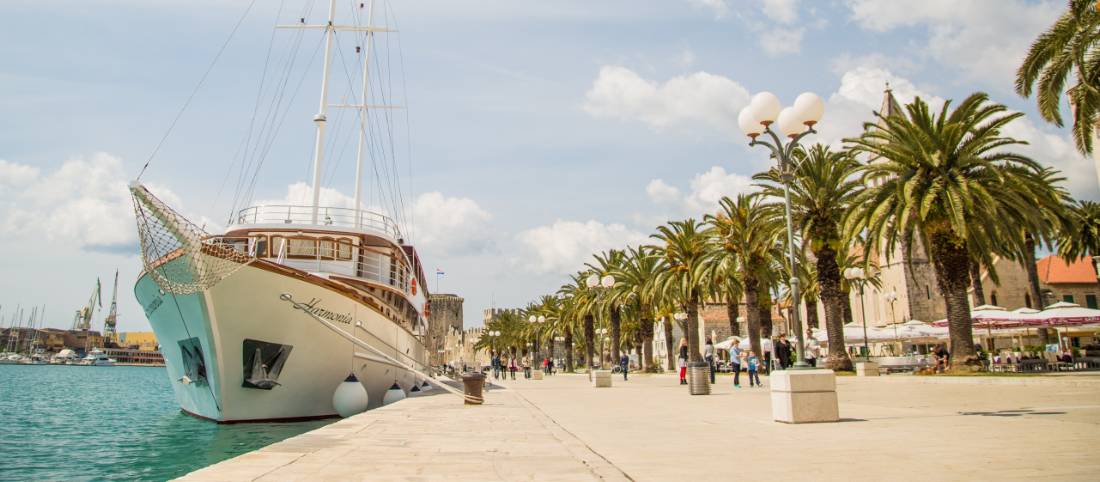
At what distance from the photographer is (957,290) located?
20.7 metres

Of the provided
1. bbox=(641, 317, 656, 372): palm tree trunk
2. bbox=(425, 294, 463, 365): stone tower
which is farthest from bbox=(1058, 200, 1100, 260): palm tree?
bbox=(425, 294, 463, 365): stone tower

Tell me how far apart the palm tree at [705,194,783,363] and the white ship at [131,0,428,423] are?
53.9 ft

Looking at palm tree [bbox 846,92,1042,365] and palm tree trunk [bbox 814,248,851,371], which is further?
palm tree trunk [bbox 814,248,851,371]

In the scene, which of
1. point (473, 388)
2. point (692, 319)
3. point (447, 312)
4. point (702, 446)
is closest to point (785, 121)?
point (702, 446)

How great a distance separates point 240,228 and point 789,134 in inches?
595

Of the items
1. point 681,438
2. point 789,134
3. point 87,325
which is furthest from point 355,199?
point 87,325

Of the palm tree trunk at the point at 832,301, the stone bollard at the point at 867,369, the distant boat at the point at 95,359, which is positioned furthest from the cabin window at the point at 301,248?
the distant boat at the point at 95,359

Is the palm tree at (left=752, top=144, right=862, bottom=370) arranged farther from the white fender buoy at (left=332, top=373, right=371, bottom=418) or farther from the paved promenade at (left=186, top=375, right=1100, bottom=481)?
the white fender buoy at (left=332, top=373, right=371, bottom=418)

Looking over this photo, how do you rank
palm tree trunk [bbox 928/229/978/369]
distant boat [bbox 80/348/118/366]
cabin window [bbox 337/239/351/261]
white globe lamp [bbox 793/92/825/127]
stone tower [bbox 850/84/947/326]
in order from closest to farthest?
white globe lamp [bbox 793/92/825/127]
cabin window [bbox 337/239/351/261]
palm tree trunk [bbox 928/229/978/369]
stone tower [bbox 850/84/947/326]
distant boat [bbox 80/348/118/366]

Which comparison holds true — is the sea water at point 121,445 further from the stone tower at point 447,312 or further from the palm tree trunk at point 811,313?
the stone tower at point 447,312

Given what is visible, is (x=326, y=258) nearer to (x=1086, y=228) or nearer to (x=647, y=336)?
(x=647, y=336)

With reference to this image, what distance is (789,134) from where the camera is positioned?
1052 cm

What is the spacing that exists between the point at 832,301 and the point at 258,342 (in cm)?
1993

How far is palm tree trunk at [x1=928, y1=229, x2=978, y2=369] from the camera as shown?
2053cm
